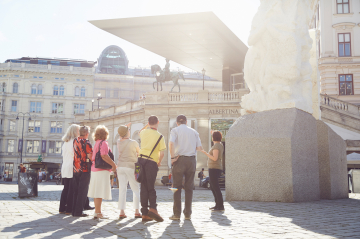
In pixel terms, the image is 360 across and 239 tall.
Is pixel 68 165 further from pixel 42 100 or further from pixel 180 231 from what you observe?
pixel 42 100

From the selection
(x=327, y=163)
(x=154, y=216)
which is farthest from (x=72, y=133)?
(x=327, y=163)

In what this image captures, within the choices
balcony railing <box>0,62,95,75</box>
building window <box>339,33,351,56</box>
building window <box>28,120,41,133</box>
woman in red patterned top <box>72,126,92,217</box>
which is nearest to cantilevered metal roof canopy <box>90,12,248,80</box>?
building window <box>339,33,351,56</box>

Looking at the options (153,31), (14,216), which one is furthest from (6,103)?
(14,216)

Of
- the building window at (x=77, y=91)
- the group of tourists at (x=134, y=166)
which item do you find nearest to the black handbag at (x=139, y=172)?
the group of tourists at (x=134, y=166)

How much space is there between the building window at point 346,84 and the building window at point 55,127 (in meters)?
46.0

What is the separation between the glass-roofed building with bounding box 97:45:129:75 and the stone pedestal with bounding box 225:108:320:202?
221 ft

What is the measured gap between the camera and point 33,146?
206 ft

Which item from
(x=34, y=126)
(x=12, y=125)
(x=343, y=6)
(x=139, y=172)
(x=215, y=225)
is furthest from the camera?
(x=34, y=126)

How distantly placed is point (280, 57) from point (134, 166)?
15.4ft

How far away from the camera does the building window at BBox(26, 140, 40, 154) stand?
62.4m

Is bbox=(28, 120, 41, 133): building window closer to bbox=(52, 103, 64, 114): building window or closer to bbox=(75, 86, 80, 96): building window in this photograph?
bbox=(52, 103, 64, 114): building window

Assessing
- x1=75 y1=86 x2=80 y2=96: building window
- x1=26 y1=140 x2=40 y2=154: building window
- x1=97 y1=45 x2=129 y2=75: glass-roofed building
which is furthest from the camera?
x1=97 y1=45 x2=129 y2=75: glass-roofed building

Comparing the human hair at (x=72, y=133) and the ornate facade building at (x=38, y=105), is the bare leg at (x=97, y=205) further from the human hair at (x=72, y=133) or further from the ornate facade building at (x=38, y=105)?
→ the ornate facade building at (x=38, y=105)

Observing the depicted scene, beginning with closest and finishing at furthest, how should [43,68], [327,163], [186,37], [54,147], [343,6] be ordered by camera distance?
1. [327,163]
2. [186,37]
3. [343,6]
4. [54,147]
5. [43,68]
